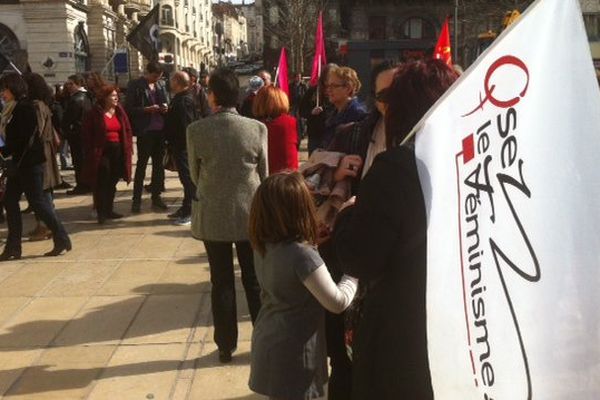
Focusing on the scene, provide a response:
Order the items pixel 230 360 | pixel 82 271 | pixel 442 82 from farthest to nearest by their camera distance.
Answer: pixel 82 271 → pixel 230 360 → pixel 442 82

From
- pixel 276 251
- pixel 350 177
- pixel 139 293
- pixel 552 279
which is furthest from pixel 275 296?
pixel 139 293

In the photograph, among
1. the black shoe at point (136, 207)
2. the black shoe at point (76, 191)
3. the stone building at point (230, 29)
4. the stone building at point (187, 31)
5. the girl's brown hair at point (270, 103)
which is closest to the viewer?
the girl's brown hair at point (270, 103)

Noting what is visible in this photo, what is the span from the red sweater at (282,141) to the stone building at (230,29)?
97.5m

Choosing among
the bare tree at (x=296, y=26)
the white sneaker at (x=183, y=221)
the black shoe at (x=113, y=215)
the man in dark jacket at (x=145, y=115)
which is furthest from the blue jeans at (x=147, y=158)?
the bare tree at (x=296, y=26)

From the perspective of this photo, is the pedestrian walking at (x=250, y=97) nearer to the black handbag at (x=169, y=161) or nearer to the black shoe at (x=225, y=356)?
the black handbag at (x=169, y=161)

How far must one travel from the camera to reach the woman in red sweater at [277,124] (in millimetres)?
4844

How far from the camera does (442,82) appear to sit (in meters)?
2.22

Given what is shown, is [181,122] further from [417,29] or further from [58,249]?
[417,29]

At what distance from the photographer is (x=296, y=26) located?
35.3 m

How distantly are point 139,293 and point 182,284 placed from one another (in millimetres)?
382

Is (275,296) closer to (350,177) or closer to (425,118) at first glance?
(350,177)

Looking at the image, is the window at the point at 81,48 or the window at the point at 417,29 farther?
the window at the point at 417,29

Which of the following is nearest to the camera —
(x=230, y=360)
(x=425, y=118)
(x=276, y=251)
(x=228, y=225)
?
(x=425, y=118)

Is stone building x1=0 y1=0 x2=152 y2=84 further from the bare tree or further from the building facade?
the building facade
